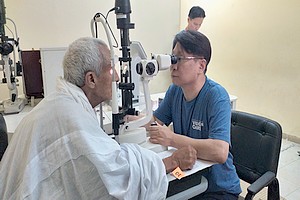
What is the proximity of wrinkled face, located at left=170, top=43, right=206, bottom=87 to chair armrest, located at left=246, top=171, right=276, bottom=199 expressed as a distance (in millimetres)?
540

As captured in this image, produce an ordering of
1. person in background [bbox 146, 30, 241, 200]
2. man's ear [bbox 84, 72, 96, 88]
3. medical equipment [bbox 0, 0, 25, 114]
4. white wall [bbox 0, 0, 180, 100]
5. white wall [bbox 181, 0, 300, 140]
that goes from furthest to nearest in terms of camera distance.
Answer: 1. white wall [bbox 0, 0, 180, 100]
2. white wall [bbox 181, 0, 300, 140]
3. medical equipment [bbox 0, 0, 25, 114]
4. person in background [bbox 146, 30, 241, 200]
5. man's ear [bbox 84, 72, 96, 88]

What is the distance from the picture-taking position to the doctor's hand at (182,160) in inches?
40.6

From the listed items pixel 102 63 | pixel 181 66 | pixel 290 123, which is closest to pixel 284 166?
pixel 290 123

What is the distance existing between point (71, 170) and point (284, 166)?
245cm

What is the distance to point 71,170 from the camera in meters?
0.84

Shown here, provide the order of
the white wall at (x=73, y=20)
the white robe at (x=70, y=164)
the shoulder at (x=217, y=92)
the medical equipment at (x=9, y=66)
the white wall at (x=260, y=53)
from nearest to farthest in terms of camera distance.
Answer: the white robe at (x=70, y=164)
the shoulder at (x=217, y=92)
the medical equipment at (x=9, y=66)
the white wall at (x=260, y=53)
the white wall at (x=73, y=20)

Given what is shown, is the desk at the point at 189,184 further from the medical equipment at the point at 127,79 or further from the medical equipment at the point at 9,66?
the medical equipment at the point at 9,66

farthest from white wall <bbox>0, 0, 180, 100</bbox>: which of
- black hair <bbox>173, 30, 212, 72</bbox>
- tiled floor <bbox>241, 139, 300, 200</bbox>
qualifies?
tiled floor <bbox>241, 139, 300, 200</bbox>

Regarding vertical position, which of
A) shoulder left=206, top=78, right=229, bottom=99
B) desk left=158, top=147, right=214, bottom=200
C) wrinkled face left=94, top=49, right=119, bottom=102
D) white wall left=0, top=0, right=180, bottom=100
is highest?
white wall left=0, top=0, right=180, bottom=100

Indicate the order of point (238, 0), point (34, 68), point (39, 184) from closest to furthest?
1. point (39, 184)
2. point (34, 68)
3. point (238, 0)

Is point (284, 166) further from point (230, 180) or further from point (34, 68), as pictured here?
point (34, 68)

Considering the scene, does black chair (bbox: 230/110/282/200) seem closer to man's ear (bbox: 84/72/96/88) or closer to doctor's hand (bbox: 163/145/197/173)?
doctor's hand (bbox: 163/145/197/173)

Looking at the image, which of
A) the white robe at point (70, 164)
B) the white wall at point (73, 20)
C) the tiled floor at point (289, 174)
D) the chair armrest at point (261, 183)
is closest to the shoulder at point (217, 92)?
the chair armrest at point (261, 183)

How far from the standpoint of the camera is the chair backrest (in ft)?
4.17
